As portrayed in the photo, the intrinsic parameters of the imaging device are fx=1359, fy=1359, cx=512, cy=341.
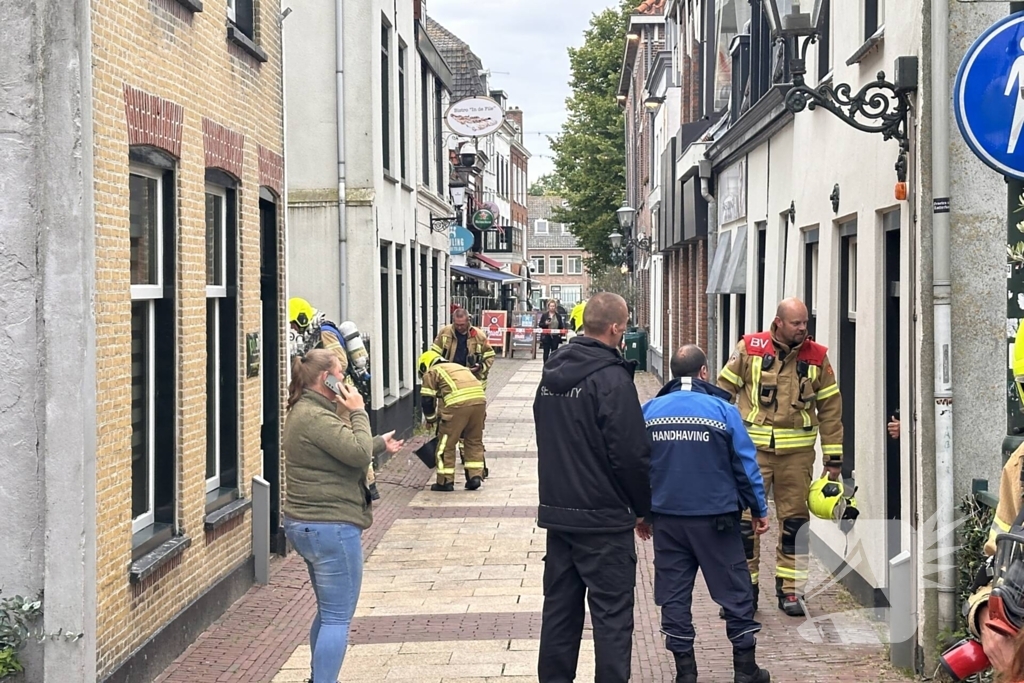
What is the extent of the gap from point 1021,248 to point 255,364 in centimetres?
566

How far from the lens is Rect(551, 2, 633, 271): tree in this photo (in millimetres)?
49281

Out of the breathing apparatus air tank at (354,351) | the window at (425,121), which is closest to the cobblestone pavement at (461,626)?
the breathing apparatus air tank at (354,351)

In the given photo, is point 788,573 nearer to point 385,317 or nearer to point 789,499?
point 789,499

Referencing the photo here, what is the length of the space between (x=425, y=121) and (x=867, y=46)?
13.9 meters

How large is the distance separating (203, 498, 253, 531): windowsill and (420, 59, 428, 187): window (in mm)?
12548

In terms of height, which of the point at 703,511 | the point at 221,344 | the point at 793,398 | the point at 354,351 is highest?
the point at 221,344

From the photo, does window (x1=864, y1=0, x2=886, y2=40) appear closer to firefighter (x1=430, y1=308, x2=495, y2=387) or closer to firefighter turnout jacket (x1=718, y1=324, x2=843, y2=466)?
firefighter turnout jacket (x1=718, y1=324, x2=843, y2=466)

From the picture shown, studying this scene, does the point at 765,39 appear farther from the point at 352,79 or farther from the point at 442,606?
the point at 442,606

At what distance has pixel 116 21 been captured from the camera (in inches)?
266

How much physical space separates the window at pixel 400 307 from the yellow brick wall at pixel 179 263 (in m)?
7.76

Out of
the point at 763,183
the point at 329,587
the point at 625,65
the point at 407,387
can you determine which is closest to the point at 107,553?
the point at 329,587

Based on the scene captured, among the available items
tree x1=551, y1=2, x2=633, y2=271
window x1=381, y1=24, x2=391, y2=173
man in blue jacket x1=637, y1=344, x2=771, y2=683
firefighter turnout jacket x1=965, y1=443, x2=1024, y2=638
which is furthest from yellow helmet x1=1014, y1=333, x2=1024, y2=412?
tree x1=551, y1=2, x2=633, y2=271

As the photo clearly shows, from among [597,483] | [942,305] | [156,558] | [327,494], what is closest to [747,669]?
[597,483]

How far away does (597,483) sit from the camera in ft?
20.8
